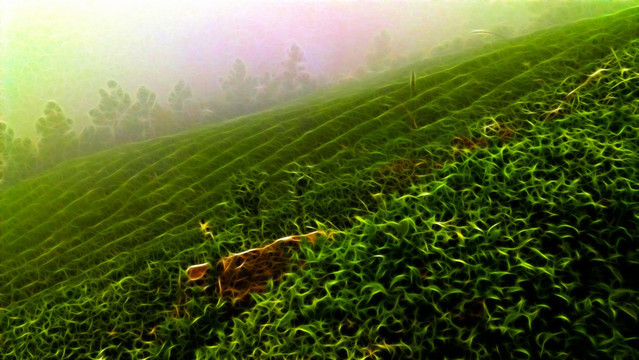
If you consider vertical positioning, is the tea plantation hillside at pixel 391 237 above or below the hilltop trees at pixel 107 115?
below

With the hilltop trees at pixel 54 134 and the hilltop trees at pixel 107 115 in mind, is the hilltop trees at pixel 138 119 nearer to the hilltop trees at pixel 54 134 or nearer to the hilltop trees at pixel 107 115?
the hilltop trees at pixel 107 115

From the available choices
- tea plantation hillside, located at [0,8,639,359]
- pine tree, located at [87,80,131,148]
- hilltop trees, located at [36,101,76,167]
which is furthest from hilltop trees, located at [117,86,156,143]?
tea plantation hillside, located at [0,8,639,359]

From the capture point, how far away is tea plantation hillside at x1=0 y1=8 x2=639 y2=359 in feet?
3.21

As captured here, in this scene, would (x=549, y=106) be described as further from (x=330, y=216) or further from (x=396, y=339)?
(x=396, y=339)

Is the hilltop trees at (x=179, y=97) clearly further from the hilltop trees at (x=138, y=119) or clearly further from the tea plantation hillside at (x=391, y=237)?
the tea plantation hillside at (x=391, y=237)

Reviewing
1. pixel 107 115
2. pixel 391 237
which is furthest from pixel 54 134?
pixel 391 237

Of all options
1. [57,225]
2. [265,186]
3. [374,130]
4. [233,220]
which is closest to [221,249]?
[233,220]

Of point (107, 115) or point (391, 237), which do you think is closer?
point (391, 237)

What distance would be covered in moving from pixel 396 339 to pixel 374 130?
122cm

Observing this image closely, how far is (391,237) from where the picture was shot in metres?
1.17

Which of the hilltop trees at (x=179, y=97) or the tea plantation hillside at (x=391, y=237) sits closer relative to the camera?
the tea plantation hillside at (x=391, y=237)

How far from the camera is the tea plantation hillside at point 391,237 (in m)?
0.98

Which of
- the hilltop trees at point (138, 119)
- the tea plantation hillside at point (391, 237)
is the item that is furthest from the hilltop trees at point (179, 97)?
the tea plantation hillside at point (391, 237)

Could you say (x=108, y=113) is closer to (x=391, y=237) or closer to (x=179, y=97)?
(x=179, y=97)
